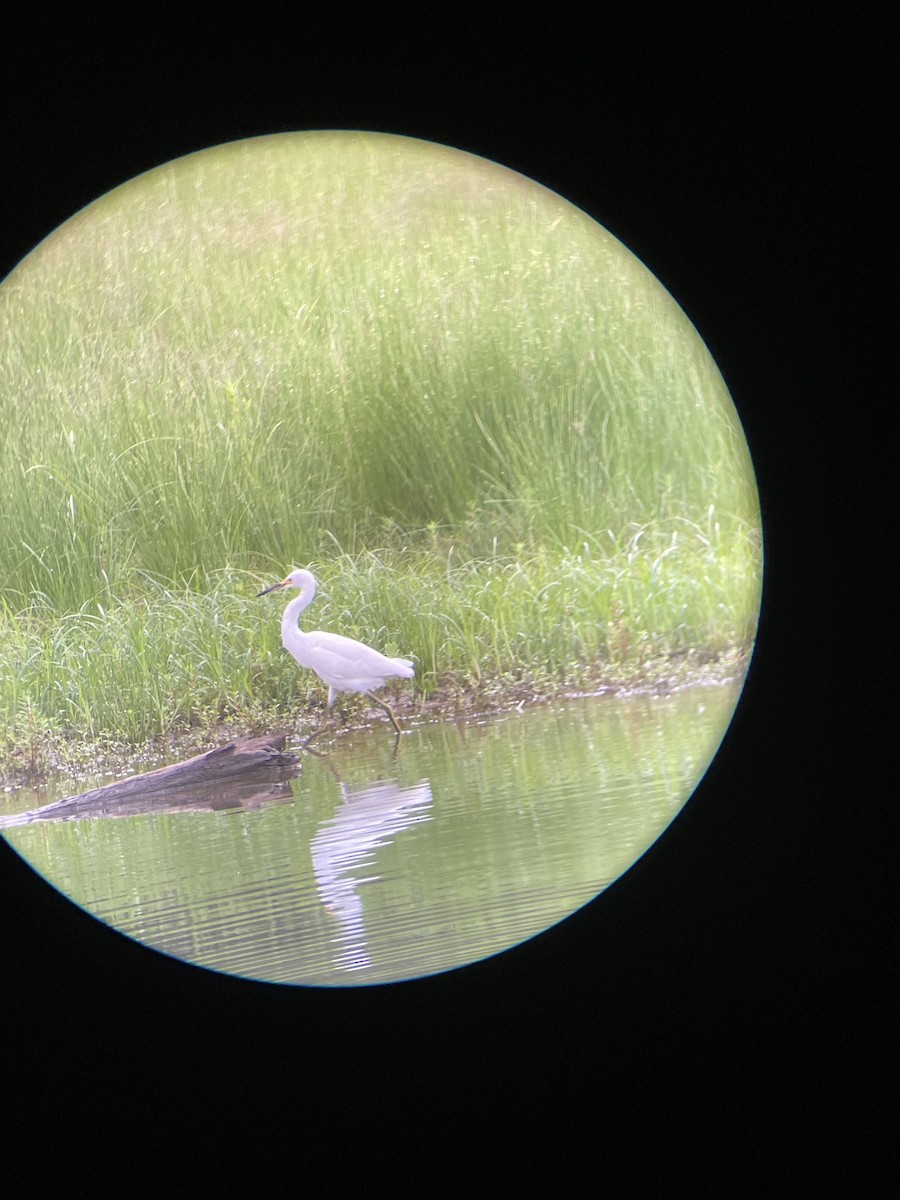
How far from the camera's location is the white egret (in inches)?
80.5

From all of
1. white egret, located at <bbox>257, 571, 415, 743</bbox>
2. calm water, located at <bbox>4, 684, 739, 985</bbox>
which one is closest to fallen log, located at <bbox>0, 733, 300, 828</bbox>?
calm water, located at <bbox>4, 684, 739, 985</bbox>

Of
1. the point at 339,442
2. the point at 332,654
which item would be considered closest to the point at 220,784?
the point at 332,654

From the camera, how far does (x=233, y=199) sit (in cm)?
214

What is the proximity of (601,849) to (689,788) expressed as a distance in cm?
21

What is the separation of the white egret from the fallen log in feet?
0.46

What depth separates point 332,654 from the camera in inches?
80.4

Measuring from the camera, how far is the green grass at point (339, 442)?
6.79 ft

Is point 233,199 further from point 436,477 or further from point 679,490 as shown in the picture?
point 679,490

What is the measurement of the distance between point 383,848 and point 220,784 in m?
0.28

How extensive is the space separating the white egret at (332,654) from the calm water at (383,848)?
3.5 inches

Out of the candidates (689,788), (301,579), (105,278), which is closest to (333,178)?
(105,278)

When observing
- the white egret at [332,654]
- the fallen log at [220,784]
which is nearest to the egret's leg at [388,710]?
the white egret at [332,654]

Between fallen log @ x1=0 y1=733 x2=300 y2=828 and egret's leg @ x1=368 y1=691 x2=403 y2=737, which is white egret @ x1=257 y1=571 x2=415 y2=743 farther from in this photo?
fallen log @ x1=0 y1=733 x2=300 y2=828

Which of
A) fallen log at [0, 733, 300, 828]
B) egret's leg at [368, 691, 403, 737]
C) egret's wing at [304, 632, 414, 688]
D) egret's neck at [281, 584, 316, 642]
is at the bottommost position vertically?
fallen log at [0, 733, 300, 828]
